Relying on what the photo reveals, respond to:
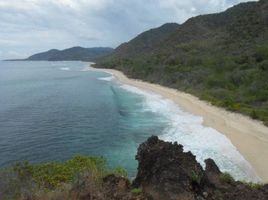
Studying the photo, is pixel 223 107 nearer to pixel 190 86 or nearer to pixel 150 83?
pixel 190 86

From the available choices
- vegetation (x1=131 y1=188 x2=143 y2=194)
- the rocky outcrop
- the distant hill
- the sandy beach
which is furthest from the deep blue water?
vegetation (x1=131 y1=188 x2=143 y2=194)

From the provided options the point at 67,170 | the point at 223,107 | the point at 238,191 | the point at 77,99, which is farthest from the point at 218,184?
the point at 77,99

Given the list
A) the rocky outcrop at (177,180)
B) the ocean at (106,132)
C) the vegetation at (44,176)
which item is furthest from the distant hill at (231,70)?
the vegetation at (44,176)

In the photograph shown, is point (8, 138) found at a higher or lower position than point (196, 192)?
lower

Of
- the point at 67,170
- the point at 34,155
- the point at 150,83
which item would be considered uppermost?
the point at 67,170

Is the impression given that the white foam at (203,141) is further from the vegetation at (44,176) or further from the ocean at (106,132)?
the vegetation at (44,176)

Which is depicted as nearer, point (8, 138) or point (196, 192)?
point (196, 192)
